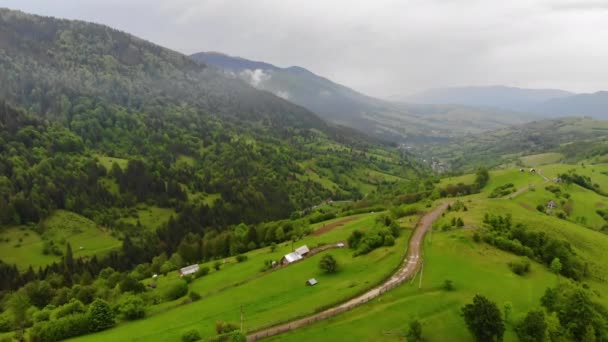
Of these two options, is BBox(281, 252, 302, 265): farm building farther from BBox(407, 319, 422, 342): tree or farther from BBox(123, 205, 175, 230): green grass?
BBox(123, 205, 175, 230): green grass

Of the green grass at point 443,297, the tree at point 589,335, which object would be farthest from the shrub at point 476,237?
the tree at point 589,335

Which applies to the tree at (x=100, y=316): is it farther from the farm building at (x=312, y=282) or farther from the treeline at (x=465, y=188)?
the treeline at (x=465, y=188)

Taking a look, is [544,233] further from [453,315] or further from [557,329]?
[453,315]

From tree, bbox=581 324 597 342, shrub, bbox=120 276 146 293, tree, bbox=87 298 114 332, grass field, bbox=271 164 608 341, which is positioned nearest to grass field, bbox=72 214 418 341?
tree, bbox=87 298 114 332

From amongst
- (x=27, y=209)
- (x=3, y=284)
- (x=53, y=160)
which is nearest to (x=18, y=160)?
(x=53, y=160)

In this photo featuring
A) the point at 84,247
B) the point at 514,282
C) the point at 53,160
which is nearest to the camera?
the point at 514,282

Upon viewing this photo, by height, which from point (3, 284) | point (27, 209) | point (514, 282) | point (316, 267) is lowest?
point (3, 284)

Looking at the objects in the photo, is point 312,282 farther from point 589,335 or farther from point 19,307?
A: point 19,307
